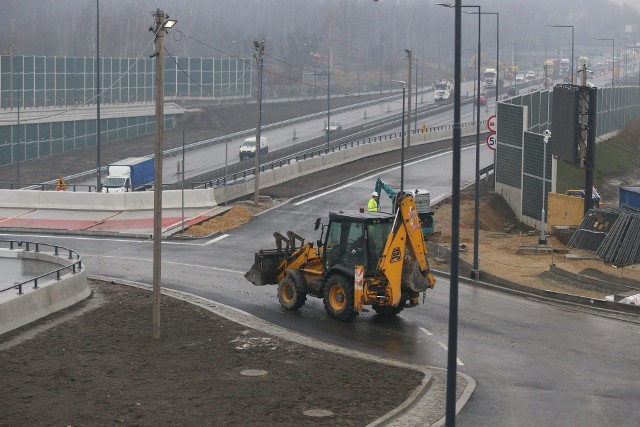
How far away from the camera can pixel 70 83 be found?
106 m

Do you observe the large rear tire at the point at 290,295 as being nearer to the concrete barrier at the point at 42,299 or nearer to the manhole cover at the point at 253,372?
the concrete barrier at the point at 42,299

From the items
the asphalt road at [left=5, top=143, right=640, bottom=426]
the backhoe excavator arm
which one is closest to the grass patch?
the asphalt road at [left=5, top=143, right=640, bottom=426]

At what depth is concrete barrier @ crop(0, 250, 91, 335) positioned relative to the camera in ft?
89.1

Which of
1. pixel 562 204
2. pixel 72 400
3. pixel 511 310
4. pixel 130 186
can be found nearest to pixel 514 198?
pixel 562 204

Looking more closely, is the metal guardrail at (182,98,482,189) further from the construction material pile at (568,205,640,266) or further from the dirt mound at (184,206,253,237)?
the construction material pile at (568,205,640,266)

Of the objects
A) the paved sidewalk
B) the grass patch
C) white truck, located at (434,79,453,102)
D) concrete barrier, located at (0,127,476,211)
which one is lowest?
the paved sidewalk

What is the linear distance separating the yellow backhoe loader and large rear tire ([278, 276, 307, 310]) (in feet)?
0.58

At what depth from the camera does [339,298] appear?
28766mm

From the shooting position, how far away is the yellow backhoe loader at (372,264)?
90.1ft

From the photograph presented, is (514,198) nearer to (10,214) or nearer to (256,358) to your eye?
(10,214)

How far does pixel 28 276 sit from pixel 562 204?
76.7ft

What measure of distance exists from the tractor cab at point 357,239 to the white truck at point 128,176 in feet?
110

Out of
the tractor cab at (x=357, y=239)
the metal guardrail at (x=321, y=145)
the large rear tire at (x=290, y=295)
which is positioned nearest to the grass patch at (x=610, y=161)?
the metal guardrail at (x=321, y=145)

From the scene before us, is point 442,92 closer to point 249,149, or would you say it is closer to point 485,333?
point 249,149
